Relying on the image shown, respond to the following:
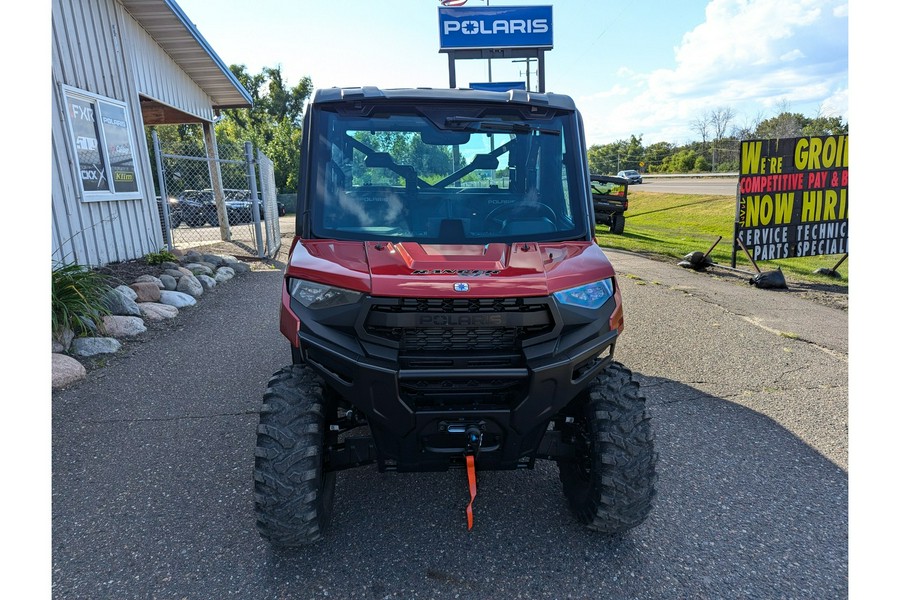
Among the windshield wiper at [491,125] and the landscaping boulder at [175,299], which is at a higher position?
the windshield wiper at [491,125]

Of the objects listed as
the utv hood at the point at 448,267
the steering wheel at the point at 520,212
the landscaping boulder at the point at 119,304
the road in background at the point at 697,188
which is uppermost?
the steering wheel at the point at 520,212

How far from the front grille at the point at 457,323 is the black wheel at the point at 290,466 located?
509mm

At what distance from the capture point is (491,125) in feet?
9.32

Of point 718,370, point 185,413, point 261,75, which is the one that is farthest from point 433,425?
point 261,75

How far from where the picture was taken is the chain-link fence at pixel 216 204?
1064cm

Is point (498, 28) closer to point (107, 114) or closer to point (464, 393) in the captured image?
point (107, 114)

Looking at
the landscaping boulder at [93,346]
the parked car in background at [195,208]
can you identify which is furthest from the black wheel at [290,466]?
the parked car in background at [195,208]

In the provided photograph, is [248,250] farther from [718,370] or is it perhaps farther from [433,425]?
[433,425]

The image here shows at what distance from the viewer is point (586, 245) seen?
278cm

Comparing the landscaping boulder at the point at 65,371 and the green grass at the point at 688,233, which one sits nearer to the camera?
the landscaping boulder at the point at 65,371

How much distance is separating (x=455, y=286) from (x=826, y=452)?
312 centimetres

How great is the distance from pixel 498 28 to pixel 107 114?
31.2 feet

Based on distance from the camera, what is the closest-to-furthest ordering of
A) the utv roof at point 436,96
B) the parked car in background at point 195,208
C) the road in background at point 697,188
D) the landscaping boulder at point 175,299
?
the utv roof at point 436,96 → the landscaping boulder at point 175,299 → the parked car in background at point 195,208 → the road in background at point 697,188

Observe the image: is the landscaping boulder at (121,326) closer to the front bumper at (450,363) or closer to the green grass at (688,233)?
the front bumper at (450,363)
